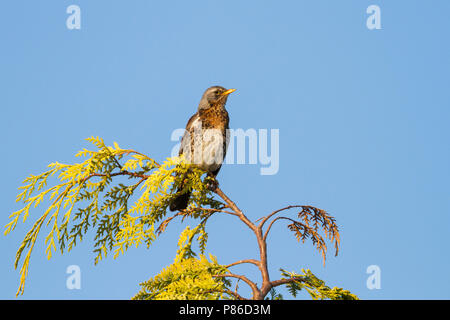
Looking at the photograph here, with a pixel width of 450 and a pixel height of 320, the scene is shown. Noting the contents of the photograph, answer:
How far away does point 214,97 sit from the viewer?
9.21 m

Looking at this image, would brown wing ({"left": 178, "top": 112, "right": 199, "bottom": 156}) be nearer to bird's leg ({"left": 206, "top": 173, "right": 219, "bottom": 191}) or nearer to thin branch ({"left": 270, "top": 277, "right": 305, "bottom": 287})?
bird's leg ({"left": 206, "top": 173, "right": 219, "bottom": 191})

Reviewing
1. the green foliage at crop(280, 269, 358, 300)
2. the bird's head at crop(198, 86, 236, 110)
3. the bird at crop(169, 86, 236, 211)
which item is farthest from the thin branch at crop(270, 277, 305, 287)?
the bird's head at crop(198, 86, 236, 110)

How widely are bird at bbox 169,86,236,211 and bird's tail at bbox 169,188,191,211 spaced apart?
1180 millimetres

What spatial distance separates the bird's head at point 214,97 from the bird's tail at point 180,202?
7.54 ft

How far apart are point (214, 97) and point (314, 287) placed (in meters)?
4.19

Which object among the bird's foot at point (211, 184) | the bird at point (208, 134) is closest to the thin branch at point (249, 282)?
the bird's foot at point (211, 184)

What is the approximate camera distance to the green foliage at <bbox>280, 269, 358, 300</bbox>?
593 cm
